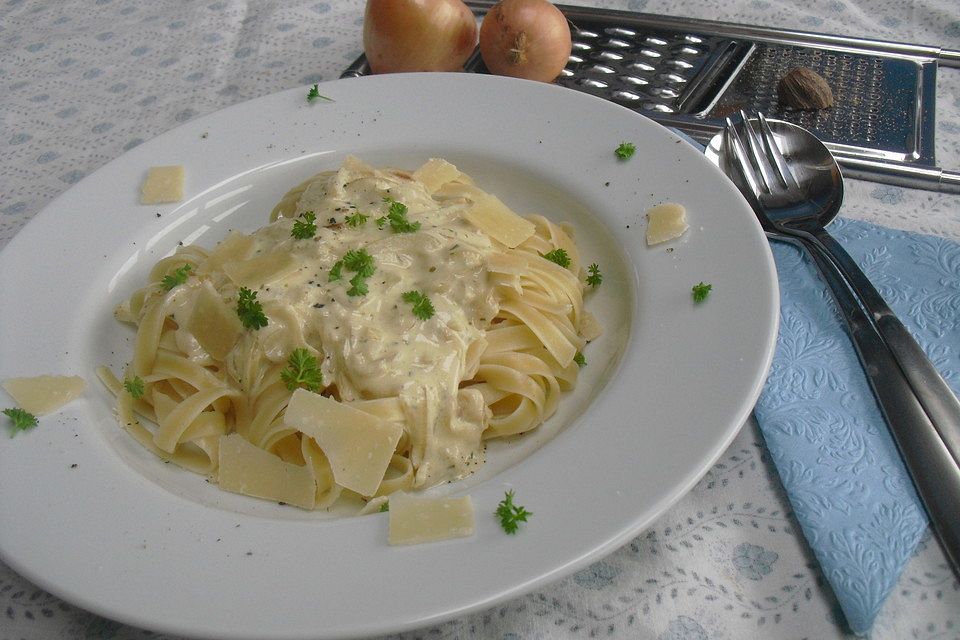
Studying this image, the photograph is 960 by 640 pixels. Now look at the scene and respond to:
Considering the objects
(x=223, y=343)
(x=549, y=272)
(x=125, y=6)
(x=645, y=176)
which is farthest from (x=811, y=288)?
(x=125, y=6)

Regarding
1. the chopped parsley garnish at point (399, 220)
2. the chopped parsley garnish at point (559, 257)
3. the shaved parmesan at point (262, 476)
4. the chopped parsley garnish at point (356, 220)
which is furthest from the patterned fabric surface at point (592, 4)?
the chopped parsley garnish at point (356, 220)

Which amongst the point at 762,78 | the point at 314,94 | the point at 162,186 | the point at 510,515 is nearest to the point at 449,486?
the point at 510,515

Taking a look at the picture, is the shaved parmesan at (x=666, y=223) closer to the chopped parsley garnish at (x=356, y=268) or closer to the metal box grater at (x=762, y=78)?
the chopped parsley garnish at (x=356, y=268)

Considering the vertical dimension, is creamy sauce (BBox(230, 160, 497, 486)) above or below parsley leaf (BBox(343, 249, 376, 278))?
below

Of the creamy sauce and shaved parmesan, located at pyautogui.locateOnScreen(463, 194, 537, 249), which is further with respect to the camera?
shaved parmesan, located at pyautogui.locateOnScreen(463, 194, 537, 249)

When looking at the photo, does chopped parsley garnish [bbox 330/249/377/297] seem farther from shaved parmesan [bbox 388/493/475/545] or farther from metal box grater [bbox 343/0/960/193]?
metal box grater [bbox 343/0/960/193]

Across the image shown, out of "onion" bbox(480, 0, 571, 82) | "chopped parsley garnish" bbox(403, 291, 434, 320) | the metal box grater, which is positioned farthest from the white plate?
the metal box grater

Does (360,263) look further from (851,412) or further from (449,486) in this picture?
(851,412)
